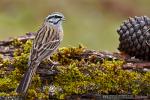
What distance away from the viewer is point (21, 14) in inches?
635

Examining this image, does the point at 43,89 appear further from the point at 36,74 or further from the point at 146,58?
the point at 146,58

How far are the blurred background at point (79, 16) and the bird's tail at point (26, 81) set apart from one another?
292 inches

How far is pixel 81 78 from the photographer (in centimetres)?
624

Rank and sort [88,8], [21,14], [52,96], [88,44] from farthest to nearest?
[88,8] → [21,14] → [88,44] → [52,96]

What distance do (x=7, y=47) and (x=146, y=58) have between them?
1.26m

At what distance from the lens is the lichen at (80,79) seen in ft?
20.1

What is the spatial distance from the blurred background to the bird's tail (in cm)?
742

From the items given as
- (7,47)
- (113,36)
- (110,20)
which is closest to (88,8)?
(110,20)

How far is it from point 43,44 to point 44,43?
20 millimetres

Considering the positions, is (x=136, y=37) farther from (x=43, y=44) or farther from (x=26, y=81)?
(x=26, y=81)

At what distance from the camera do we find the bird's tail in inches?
237

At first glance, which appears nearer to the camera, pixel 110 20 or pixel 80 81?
pixel 80 81

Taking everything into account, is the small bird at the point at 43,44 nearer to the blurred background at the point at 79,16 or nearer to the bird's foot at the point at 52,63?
the bird's foot at the point at 52,63

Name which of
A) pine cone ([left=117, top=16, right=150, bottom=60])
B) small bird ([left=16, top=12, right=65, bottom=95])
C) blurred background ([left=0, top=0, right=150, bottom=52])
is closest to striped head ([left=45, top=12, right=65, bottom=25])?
small bird ([left=16, top=12, right=65, bottom=95])
